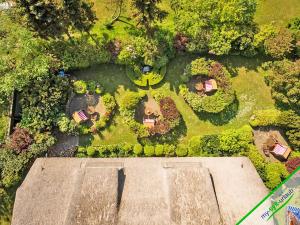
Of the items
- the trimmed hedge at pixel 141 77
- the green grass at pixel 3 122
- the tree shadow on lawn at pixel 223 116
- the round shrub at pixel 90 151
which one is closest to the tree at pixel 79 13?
the trimmed hedge at pixel 141 77

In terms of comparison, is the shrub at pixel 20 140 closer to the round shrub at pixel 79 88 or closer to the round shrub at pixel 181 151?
the round shrub at pixel 79 88

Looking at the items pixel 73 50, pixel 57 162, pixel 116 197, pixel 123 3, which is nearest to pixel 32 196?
pixel 57 162

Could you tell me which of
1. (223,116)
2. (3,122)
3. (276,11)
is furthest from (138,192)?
(276,11)

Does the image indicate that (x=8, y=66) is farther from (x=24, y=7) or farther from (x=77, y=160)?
(x=77, y=160)

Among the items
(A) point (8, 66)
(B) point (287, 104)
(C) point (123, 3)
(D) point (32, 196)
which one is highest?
(C) point (123, 3)

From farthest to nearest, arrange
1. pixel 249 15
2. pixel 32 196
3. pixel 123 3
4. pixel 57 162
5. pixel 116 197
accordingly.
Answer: pixel 123 3
pixel 249 15
pixel 57 162
pixel 32 196
pixel 116 197

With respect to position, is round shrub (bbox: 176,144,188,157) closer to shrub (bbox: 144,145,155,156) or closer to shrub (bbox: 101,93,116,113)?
shrub (bbox: 144,145,155,156)
